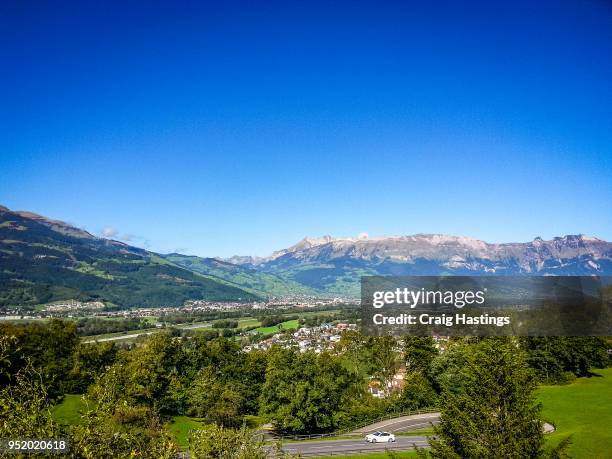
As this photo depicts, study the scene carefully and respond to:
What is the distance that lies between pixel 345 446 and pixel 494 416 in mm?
16228

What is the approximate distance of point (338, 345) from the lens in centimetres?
6228

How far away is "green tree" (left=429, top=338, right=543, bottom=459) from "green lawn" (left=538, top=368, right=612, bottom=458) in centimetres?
719

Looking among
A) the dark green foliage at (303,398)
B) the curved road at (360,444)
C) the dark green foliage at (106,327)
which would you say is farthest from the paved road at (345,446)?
the dark green foliage at (106,327)

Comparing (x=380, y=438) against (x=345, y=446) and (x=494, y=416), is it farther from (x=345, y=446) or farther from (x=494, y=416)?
(x=494, y=416)

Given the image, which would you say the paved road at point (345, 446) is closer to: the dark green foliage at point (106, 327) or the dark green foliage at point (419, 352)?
the dark green foliage at point (419, 352)

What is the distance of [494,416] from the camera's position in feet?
59.0

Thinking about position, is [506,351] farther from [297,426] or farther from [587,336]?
[587,336]

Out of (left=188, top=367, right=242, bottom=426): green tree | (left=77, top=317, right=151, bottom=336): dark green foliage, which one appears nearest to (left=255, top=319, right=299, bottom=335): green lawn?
(left=77, top=317, right=151, bottom=336): dark green foliage

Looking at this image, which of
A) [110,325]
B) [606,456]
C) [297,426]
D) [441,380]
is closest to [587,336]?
[441,380]

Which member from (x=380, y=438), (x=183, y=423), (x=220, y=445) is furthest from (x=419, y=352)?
(x=220, y=445)

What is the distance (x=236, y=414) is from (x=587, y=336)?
45.3 metres

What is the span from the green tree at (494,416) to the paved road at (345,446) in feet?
35.9

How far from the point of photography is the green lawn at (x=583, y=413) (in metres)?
28.0

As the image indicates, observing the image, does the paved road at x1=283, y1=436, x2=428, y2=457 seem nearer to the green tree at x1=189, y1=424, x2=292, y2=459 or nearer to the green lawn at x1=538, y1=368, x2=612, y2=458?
the green lawn at x1=538, y1=368, x2=612, y2=458
